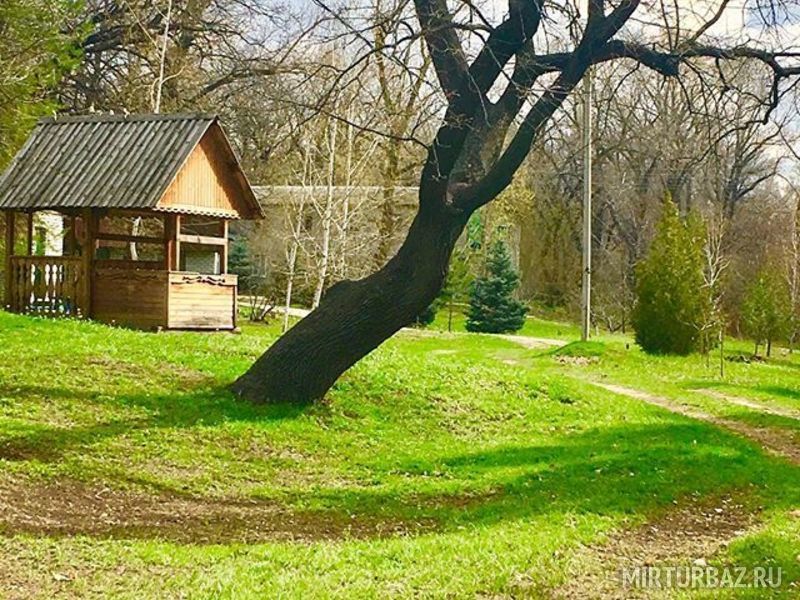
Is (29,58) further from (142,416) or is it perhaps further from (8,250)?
(142,416)

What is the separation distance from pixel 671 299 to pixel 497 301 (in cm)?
1179

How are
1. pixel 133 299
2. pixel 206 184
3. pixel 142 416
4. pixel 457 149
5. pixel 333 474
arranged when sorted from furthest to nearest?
pixel 206 184 → pixel 133 299 → pixel 457 149 → pixel 142 416 → pixel 333 474

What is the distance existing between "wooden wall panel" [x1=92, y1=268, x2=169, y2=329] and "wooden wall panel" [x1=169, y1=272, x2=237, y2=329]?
7.7 inches

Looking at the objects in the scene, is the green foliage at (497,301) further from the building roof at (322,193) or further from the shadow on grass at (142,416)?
the shadow on grass at (142,416)

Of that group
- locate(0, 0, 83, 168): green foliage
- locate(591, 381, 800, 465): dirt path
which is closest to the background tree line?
locate(0, 0, 83, 168): green foliage

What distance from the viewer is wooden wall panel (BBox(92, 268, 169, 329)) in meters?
17.3

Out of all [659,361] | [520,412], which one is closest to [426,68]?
[520,412]

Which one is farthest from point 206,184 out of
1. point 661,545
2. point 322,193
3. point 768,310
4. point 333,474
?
point 768,310

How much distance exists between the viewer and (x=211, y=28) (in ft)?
84.4

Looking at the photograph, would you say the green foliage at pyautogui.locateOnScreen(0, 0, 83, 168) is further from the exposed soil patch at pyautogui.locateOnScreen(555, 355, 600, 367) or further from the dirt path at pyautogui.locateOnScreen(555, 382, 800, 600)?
the dirt path at pyautogui.locateOnScreen(555, 382, 800, 600)

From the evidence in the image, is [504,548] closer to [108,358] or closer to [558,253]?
[108,358]

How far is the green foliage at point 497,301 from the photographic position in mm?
32656

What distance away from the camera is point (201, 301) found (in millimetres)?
17984

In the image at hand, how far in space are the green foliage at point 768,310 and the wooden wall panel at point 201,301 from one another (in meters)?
16.4
